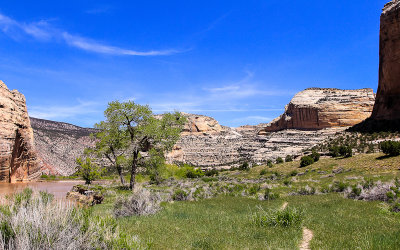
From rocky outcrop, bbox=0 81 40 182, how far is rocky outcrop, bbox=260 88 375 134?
267ft

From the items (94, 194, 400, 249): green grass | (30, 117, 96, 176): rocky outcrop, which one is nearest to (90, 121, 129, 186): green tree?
(94, 194, 400, 249): green grass

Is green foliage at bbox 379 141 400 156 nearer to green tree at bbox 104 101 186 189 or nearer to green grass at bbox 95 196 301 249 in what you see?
green tree at bbox 104 101 186 189

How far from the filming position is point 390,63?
48.9 m

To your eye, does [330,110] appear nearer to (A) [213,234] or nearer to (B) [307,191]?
(B) [307,191]

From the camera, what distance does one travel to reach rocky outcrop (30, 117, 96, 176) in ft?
206

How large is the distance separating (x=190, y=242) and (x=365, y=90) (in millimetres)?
110901

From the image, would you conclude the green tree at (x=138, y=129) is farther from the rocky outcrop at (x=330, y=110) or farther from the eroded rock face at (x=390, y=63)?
the rocky outcrop at (x=330, y=110)

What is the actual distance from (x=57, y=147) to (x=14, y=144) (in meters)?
52.5

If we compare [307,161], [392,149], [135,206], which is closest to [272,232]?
[135,206]

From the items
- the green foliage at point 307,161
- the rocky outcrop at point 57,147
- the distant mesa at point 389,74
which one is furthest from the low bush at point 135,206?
the rocky outcrop at point 57,147

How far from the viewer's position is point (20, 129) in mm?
29797

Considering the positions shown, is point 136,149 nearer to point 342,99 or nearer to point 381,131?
point 381,131

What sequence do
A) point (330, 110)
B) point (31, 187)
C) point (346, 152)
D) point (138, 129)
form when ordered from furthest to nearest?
point (330, 110) → point (346, 152) → point (138, 129) → point (31, 187)

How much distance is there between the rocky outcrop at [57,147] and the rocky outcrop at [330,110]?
226ft
